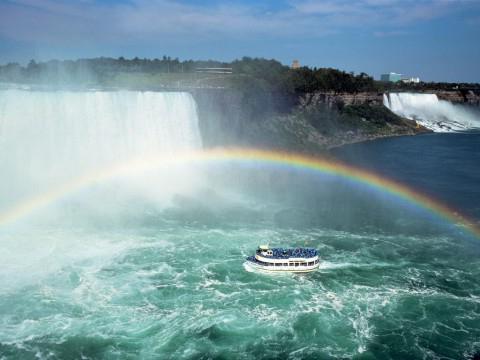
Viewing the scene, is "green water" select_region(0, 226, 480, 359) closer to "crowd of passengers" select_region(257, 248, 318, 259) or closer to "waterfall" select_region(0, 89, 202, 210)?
"crowd of passengers" select_region(257, 248, 318, 259)

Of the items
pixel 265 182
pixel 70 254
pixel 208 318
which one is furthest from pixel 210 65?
pixel 208 318

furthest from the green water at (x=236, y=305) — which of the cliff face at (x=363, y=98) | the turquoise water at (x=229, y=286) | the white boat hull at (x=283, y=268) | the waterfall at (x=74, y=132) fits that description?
the cliff face at (x=363, y=98)

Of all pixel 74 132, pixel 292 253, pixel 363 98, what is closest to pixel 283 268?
pixel 292 253

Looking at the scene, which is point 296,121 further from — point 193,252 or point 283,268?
point 283,268

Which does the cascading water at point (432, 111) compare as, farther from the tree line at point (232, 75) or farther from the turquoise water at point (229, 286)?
the turquoise water at point (229, 286)

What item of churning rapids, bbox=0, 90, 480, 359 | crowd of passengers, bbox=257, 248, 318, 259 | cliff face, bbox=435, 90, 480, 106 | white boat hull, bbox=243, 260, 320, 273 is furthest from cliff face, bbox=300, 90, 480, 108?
white boat hull, bbox=243, 260, 320, 273
